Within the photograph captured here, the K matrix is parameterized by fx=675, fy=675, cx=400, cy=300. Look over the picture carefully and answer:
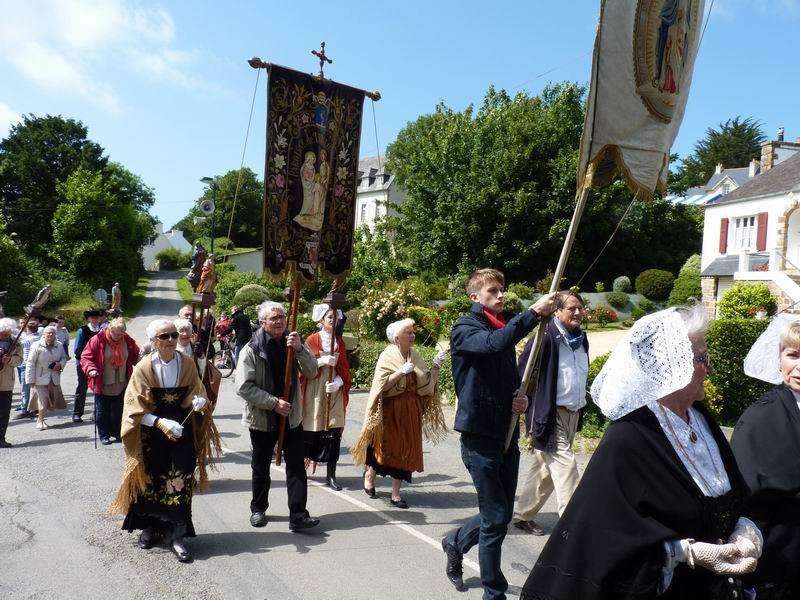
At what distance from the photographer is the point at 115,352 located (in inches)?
365

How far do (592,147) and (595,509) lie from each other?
243 centimetres

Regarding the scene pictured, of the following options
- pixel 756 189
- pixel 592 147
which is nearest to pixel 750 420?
pixel 592 147

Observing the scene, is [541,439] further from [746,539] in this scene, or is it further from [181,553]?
[746,539]

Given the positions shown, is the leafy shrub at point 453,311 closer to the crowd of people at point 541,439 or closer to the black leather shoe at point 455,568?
the crowd of people at point 541,439

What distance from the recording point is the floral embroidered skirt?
5227 millimetres

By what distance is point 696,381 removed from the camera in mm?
2578

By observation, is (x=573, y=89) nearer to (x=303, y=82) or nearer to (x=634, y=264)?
(x=634, y=264)

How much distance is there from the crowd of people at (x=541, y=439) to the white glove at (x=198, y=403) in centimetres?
3

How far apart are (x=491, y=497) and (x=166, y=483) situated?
2624 mm

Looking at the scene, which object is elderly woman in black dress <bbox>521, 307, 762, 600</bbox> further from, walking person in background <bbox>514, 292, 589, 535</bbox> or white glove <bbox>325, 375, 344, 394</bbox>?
white glove <bbox>325, 375, 344, 394</bbox>

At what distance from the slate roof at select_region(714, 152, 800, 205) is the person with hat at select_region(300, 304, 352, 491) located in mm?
25589

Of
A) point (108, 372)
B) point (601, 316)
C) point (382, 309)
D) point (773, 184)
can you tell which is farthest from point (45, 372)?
point (773, 184)

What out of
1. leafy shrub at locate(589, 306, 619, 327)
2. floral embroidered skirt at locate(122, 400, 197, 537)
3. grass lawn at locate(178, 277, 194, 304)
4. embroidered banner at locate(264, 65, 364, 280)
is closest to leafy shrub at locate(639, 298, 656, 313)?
leafy shrub at locate(589, 306, 619, 327)

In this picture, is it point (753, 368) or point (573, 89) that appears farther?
point (573, 89)
